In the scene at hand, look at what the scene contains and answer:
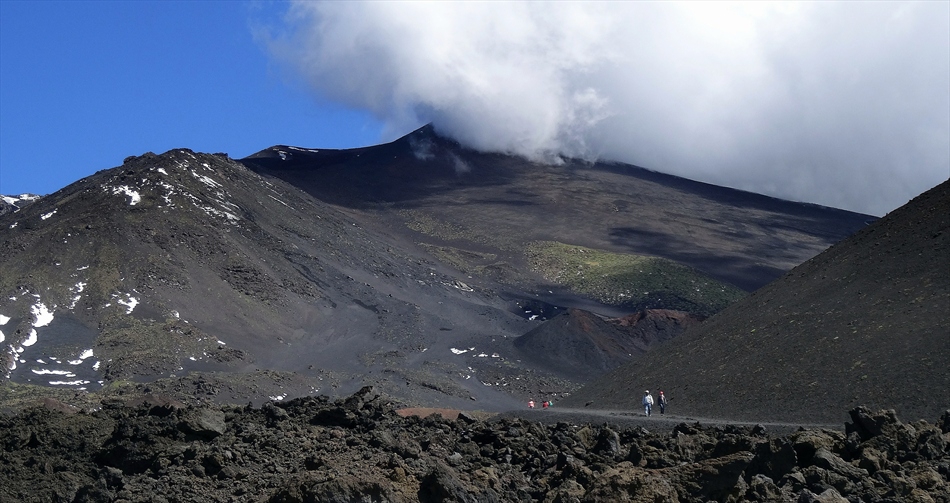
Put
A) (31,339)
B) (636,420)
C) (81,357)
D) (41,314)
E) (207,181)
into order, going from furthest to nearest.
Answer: (207,181) → (41,314) → (31,339) → (81,357) → (636,420)

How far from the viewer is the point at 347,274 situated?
8919cm

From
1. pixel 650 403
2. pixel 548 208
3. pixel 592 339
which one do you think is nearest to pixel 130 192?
pixel 592 339

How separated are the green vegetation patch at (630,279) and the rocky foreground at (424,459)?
7888 centimetres

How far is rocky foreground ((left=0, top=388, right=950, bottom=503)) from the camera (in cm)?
1449

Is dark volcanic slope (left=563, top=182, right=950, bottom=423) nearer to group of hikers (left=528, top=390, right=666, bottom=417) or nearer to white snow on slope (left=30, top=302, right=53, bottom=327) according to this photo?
group of hikers (left=528, top=390, right=666, bottom=417)

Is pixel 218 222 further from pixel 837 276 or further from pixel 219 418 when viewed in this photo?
pixel 219 418

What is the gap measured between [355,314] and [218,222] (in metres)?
15.4

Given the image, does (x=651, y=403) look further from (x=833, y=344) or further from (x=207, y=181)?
(x=207, y=181)

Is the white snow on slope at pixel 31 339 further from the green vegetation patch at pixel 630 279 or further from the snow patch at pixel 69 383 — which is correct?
the green vegetation patch at pixel 630 279

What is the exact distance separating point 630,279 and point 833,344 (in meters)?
74.4

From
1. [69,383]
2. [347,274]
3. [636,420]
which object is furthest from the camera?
[347,274]

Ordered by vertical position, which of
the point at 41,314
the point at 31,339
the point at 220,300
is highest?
the point at 220,300

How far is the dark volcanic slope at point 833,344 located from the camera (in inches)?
1182

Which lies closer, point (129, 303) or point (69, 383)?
point (69, 383)
